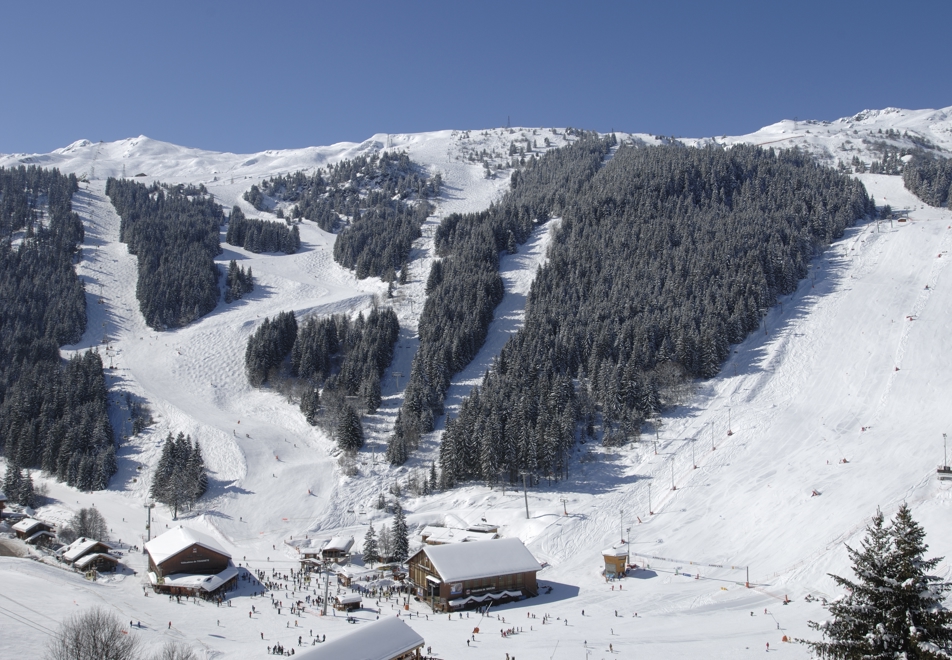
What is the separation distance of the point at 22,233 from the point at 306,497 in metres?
121

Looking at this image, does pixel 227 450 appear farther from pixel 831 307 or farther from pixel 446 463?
pixel 831 307

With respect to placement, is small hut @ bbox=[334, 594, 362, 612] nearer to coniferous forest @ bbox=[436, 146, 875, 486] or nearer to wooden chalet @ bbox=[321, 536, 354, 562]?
wooden chalet @ bbox=[321, 536, 354, 562]

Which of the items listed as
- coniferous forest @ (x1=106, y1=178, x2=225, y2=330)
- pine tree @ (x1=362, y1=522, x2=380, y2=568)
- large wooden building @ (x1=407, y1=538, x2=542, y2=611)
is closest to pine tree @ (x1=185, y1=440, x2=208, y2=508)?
pine tree @ (x1=362, y1=522, x2=380, y2=568)

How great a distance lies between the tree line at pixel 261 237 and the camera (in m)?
166

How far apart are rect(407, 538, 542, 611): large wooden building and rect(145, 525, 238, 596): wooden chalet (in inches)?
615

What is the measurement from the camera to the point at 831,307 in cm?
10144

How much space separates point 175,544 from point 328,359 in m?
49.2

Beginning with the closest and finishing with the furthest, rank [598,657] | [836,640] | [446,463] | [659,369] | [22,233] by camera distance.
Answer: [836,640] → [598,657] → [446,463] → [659,369] → [22,233]

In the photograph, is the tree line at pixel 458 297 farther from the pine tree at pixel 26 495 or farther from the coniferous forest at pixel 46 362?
the pine tree at pixel 26 495

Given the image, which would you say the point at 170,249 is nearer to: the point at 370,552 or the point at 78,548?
the point at 78,548

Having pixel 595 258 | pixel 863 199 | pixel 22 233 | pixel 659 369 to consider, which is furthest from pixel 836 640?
pixel 22 233

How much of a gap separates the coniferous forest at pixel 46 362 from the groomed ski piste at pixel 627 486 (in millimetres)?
3222

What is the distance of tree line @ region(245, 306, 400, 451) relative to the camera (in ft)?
292

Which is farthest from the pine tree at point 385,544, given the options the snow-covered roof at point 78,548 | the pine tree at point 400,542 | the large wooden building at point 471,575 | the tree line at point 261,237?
the tree line at point 261,237
